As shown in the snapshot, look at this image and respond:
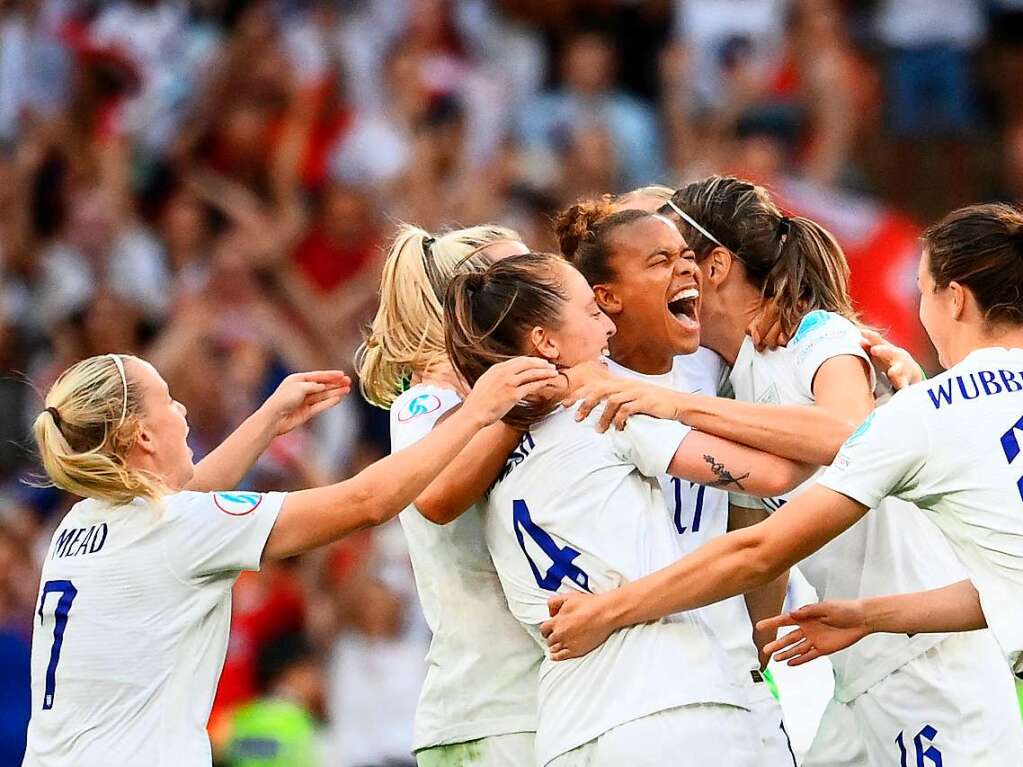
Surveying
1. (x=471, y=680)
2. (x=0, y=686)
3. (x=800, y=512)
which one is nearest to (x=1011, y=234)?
(x=800, y=512)

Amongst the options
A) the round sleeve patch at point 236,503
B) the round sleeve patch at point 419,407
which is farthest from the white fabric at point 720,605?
the round sleeve patch at point 236,503

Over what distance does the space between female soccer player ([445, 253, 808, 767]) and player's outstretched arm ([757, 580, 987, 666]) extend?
0.64 feet

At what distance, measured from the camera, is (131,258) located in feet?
34.5

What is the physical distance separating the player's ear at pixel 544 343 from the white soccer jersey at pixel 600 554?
0.17m

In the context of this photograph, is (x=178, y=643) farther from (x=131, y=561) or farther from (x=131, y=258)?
(x=131, y=258)

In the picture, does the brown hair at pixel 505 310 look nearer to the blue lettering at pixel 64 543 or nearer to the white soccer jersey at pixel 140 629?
the white soccer jersey at pixel 140 629

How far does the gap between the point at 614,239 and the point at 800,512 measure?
983mm

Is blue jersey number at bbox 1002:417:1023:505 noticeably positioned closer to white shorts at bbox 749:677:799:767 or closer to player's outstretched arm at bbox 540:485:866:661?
player's outstretched arm at bbox 540:485:866:661

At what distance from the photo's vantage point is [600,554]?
13.1 feet

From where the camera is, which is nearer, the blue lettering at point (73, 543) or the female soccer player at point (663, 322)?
the blue lettering at point (73, 543)

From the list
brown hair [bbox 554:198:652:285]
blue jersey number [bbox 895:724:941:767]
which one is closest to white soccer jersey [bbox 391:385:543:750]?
brown hair [bbox 554:198:652:285]

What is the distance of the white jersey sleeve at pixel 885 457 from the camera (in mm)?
3803

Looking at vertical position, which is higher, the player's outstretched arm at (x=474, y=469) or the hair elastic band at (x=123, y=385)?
the hair elastic band at (x=123, y=385)

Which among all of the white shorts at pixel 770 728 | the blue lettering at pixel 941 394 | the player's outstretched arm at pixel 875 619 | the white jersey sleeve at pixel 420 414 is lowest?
the white shorts at pixel 770 728
